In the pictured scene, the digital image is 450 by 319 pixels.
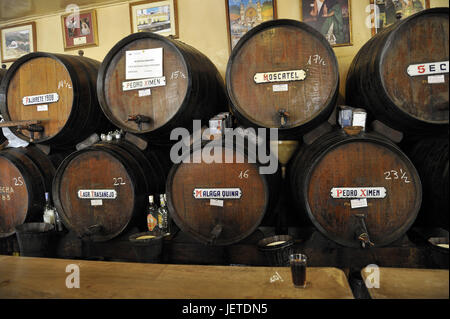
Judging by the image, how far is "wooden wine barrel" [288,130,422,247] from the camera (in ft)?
5.47

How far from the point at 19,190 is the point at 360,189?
240 cm

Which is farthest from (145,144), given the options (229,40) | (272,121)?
(229,40)

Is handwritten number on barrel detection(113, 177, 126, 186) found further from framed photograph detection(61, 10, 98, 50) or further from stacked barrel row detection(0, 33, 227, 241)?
framed photograph detection(61, 10, 98, 50)

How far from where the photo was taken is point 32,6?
9.77 ft

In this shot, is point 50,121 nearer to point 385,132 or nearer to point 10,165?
point 10,165

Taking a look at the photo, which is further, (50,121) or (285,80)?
(50,121)

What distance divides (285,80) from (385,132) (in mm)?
679

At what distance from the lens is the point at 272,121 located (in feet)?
6.10

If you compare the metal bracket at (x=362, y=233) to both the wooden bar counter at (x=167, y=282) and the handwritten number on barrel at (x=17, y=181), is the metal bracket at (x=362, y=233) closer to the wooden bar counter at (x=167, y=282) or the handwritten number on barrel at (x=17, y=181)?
the wooden bar counter at (x=167, y=282)

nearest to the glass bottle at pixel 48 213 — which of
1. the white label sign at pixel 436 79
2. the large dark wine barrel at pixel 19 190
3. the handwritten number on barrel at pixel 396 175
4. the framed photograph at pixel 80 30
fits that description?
the large dark wine barrel at pixel 19 190

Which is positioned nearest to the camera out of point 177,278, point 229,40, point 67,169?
point 177,278

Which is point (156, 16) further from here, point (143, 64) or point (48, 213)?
point (48, 213)

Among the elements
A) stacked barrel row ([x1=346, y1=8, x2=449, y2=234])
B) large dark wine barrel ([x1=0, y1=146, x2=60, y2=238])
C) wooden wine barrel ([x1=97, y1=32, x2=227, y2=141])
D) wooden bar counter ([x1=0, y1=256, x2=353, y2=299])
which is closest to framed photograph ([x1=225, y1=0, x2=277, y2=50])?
wooden wine barrel ([x1=97, y1=32, x2=227, y2=141])
